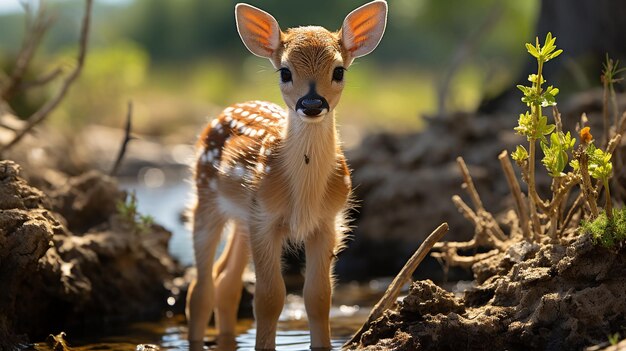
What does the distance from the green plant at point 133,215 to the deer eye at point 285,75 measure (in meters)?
2.40

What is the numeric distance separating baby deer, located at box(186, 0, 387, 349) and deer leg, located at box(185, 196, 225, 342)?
499 mm

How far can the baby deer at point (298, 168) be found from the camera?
6.71 m

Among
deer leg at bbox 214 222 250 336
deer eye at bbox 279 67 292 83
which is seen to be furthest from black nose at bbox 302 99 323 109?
deer leg at bbox 214 222 250 336

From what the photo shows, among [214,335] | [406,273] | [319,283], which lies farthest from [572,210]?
[214,335]

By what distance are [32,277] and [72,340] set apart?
23.8 inches

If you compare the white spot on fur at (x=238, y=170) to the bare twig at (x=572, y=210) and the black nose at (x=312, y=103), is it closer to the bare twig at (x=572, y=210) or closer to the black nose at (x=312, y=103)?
the black nose at (x=312, y=103)

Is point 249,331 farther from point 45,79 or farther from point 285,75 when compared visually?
point 45,79

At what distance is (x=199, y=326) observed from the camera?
805 cm

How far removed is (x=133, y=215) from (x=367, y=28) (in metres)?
2.81

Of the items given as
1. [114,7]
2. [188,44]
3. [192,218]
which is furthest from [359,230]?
[114,7]

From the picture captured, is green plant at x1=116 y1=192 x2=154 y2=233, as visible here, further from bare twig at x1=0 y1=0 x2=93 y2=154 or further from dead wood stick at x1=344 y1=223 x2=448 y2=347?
dead wood stick at x1=344 y1=223 x2=448 y2=347

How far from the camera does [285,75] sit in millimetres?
6754

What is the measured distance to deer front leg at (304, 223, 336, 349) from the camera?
7.09m

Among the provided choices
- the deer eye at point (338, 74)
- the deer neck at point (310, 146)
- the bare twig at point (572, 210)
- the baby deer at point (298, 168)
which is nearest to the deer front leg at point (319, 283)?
the baby deer at point (298, 168)
